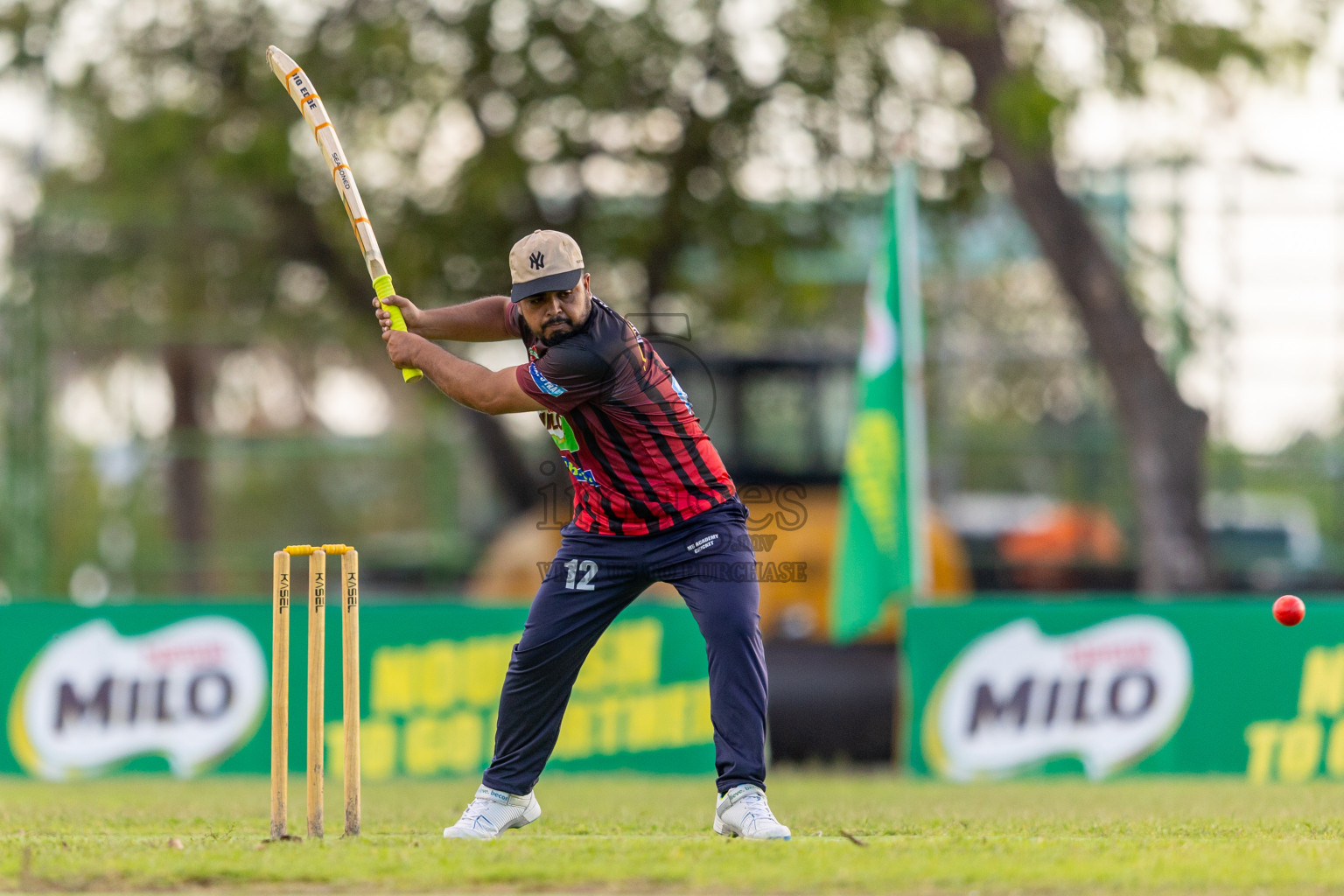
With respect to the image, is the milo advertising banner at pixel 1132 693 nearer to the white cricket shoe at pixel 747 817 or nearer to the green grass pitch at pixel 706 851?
the green grass pitch at pixel 706 851

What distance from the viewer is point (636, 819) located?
270 inches

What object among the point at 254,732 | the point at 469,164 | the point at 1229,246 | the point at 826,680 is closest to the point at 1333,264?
the point at 1229,246

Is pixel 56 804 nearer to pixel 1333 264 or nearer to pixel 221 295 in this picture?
pixel 221 295

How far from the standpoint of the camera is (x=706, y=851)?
5367mm

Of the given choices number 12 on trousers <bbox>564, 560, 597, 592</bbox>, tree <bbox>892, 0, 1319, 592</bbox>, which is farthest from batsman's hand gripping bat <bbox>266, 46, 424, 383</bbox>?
tree <bbox>892, 0, 1319, 592</bbox>

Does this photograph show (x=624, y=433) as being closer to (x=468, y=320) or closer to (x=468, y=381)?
(x=468, y=381)

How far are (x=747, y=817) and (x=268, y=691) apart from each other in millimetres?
6557

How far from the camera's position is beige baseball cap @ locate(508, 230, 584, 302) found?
5.68m

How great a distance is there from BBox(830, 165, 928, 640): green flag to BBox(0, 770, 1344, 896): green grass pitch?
4.13 meters

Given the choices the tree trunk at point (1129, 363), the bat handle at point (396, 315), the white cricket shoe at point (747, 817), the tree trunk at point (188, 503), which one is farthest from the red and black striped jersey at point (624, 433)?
the tree trunk at point (188, 503)

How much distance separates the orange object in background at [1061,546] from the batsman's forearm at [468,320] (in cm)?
1232

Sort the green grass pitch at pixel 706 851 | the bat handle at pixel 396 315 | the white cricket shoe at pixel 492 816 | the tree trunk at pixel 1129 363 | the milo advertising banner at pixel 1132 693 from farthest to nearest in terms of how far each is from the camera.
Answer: the tree trunk at pixel 1129 363
the milo advertising banner at pixel 1132 693
the bat handle at pixel 396 315
the white cricket shoe at pixel 492 816
the green grass pitch at pixel 706 851

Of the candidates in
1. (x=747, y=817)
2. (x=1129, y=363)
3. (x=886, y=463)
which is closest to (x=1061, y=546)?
(x=1129, y=363)

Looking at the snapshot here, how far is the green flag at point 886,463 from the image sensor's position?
12.2 m
